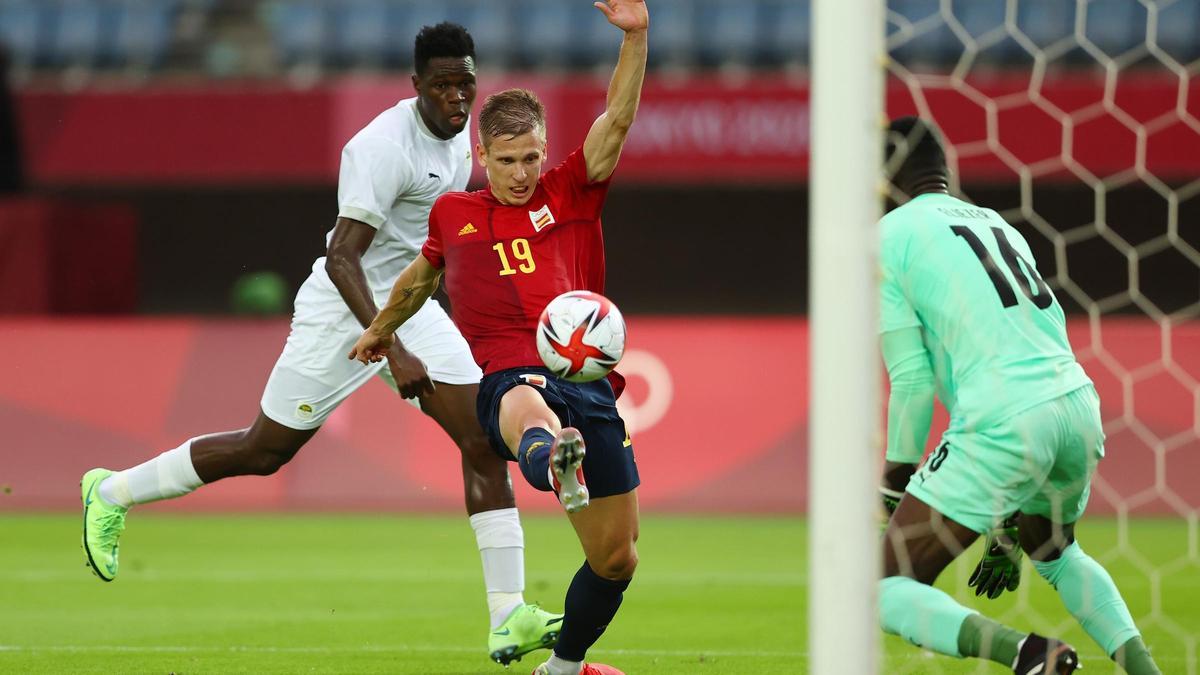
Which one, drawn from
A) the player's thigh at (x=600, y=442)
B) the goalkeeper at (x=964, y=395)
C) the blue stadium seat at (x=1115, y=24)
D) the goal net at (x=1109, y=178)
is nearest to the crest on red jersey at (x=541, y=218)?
the player's thigh at (x=600, y=442)

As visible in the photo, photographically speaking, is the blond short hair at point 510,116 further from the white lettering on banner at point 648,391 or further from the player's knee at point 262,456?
the white lettering on banner at point 648,391

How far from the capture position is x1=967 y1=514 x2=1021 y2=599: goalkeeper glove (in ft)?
14.8

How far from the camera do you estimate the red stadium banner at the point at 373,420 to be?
1146cm

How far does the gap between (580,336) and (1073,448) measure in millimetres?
1366

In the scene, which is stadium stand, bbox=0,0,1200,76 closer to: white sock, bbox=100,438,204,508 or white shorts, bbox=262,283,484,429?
white shorts, bbox=262,283,484,429

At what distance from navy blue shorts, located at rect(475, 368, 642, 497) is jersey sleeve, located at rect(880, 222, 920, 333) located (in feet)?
3.11

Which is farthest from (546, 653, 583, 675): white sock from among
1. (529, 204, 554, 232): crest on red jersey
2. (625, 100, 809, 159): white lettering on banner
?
(625, 100, 809, 159): white lettering on banner

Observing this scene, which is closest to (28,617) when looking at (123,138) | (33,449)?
(33,449)

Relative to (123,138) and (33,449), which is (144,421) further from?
(123,138)

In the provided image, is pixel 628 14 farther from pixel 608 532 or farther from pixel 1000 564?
pixel 1000 564

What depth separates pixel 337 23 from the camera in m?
16.4

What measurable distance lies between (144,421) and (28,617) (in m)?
5.05

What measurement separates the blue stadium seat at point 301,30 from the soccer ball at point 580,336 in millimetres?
12215

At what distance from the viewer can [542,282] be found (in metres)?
4.84
